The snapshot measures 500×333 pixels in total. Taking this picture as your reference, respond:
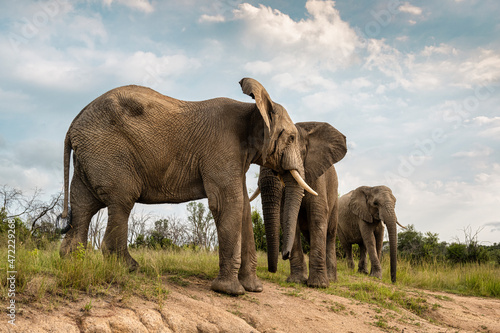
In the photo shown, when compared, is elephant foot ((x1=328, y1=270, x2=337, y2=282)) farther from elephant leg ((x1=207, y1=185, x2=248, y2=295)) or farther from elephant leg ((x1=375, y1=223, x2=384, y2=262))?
elephant leg ((x1=375, y1=223, x2=384, y2=262))

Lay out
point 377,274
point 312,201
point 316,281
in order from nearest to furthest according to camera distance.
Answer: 1. point 316,281
2. point 312,201
3. point 377,274

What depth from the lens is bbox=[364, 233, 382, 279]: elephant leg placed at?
13.6m

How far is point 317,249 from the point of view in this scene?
9031 mm


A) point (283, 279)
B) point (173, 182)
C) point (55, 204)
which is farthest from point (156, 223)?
point (173, 182)

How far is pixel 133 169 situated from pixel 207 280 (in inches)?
92.0

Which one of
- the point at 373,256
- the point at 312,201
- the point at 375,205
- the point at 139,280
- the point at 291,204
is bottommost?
the point at 373,256

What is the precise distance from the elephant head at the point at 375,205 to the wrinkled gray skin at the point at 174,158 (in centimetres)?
707

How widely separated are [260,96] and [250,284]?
2.97 m

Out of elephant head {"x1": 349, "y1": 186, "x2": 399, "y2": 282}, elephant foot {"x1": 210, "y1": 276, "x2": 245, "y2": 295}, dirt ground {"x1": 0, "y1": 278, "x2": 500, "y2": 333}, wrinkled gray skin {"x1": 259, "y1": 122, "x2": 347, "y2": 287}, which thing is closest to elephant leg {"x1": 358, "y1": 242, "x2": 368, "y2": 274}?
elephant head {"x1": 349, "y1": 186, "x2": 399, "y2": 282}

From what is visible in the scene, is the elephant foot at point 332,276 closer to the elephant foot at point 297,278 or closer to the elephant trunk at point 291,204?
the elephant foot at point 297,278

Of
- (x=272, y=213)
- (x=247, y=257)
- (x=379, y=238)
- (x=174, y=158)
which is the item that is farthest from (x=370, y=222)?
(x=174, y=158)

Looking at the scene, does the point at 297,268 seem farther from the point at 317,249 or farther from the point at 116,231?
the point at 116,231

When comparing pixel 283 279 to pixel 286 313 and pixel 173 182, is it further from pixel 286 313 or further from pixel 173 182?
pixel 173 182

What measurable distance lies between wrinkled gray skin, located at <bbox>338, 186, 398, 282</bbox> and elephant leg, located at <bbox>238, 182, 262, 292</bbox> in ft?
20.4
